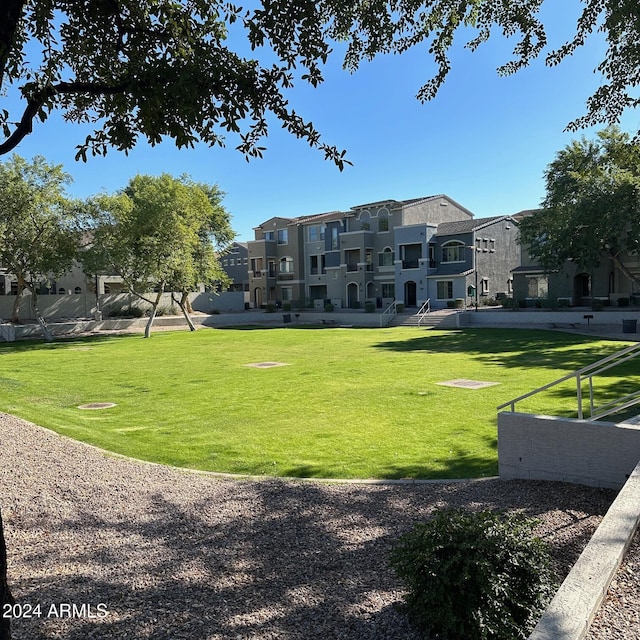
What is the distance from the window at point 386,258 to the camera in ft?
182

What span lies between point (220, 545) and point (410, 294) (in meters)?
48.5

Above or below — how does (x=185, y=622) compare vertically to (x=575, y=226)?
below

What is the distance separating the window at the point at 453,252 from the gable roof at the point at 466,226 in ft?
3.42

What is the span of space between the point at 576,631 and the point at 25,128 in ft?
16.2

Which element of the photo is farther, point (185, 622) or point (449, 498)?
point (449, 498)

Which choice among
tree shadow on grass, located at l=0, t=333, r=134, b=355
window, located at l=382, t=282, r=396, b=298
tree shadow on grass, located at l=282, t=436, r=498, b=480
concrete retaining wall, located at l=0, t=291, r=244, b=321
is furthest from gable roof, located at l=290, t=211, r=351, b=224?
tree shadow on grass, located at l=282, t=436, r=498, b=480

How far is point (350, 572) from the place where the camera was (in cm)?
473

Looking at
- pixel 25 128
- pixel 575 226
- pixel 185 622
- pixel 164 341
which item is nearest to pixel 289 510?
pixel 185 622

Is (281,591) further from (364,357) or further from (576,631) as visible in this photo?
(364,357)

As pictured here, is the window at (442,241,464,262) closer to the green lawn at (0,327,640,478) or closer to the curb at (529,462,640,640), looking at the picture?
the green lawn at (0,327,640,478)

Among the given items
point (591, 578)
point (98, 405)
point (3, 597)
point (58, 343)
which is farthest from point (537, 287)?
point (3, 597)

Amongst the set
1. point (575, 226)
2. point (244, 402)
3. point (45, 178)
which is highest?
point (45, 178)

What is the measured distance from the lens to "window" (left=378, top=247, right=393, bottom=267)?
5538cm

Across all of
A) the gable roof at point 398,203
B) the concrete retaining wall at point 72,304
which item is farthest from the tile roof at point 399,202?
the concrete retaining wall at point 72,304
